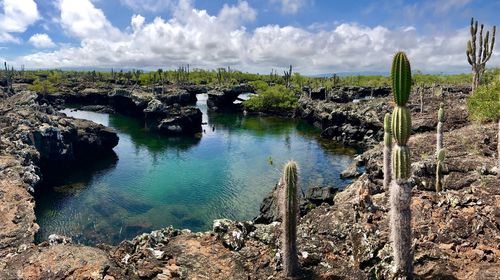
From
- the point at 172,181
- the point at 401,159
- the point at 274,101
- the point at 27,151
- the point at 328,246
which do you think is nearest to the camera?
the point at 401,159

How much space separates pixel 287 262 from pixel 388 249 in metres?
4.21

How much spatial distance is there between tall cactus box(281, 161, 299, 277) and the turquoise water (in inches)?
757

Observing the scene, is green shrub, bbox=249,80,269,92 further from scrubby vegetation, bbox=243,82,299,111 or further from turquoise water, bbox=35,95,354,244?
turquoise water, bbox=35,95,354,244

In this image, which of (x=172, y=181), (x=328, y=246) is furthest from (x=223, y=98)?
(x=328, y=246)

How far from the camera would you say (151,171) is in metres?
51.8

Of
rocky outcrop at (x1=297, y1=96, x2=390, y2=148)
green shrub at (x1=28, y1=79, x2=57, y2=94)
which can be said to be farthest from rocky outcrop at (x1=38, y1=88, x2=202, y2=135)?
rocky outcrop at (x1=297, y1=96, x2=390, y2=148)

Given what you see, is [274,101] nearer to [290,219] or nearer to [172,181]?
[172,181]

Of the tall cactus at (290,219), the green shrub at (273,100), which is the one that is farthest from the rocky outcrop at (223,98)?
the tall cactus at (290,219)

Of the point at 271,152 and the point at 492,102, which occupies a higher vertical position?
the point at 492,102

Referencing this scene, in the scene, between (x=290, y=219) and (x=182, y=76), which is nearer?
(x=290, y=219)

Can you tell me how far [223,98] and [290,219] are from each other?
108336mm

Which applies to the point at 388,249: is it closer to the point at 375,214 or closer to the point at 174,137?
the point at 375,214

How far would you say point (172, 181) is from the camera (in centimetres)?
4684

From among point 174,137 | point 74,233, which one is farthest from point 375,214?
point 174,137
